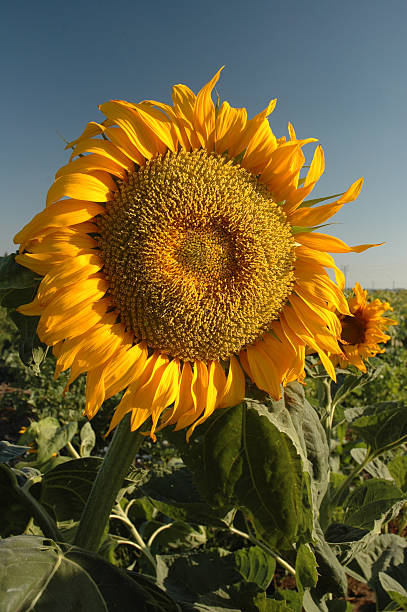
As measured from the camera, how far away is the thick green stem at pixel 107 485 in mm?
1368

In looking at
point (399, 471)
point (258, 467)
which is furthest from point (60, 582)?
point (399, 471)

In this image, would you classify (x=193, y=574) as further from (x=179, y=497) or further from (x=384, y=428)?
(x=384, y=428)

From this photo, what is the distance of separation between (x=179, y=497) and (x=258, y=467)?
804mm

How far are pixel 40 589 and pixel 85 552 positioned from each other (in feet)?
0.60

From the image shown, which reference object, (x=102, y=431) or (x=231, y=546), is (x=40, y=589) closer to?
(x=231, y=546)

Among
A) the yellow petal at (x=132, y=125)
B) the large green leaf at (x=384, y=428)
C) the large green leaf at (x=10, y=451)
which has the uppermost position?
the yellow petal at (x=132, y=125)

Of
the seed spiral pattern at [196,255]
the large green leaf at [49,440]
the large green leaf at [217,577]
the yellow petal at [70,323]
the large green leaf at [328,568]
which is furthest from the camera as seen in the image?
the large green leaf at [49,440]

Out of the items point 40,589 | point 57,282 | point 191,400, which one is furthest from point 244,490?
point 57,282

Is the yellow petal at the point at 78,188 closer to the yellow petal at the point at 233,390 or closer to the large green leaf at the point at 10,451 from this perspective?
the yellow petal at the point at 233,390

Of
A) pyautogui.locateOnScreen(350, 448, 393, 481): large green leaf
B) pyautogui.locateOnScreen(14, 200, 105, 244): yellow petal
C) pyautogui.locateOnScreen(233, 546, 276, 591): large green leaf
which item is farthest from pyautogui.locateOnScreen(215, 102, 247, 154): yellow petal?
pyautogui.locateOnScreen(350, 448, 393, 481): large green leaf

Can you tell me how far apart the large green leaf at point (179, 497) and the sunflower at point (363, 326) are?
1137 millimetres

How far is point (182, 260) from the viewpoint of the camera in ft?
4.52

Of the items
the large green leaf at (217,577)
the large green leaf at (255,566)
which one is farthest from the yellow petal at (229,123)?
the large green leaf at (255,566)

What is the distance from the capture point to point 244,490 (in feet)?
4.47
